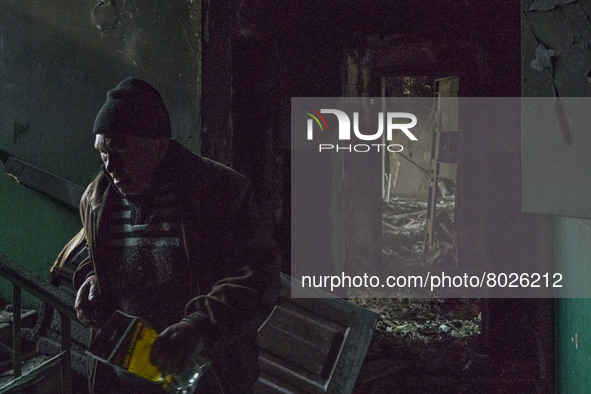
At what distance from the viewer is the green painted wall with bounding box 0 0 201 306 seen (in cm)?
376

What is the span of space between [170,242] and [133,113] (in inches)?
17.9

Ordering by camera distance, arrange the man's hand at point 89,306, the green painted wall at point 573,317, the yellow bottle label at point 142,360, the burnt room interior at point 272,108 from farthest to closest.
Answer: the burnt room interior at point 272,108
the green painted wall at point 573,317
the man's hand at point 89,306
the yellow bottle label at point 142,360

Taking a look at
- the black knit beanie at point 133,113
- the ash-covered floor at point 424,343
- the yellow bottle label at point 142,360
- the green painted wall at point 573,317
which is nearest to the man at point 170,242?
the black knit beanie at point 133,113

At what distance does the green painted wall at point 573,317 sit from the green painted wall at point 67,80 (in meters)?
2.42

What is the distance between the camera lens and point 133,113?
184 centimetres

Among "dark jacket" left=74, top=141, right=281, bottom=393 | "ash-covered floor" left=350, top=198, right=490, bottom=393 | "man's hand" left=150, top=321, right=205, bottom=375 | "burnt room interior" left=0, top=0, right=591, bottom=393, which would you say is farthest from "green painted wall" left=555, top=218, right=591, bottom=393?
"man's hand" left=150, top=321, right=205, bottom=375

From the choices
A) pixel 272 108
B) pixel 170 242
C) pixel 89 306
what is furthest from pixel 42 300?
pixel 272 108

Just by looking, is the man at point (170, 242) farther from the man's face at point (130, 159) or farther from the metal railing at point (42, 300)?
the metal railing at point (42, 300)

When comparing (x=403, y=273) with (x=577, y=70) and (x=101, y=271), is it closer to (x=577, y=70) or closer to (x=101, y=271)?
(x=577, y=70)

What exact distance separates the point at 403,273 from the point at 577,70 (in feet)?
16.6

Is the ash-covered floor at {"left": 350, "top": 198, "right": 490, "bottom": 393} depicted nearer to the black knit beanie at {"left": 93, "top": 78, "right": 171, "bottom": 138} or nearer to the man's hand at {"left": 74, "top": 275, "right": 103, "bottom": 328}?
the man's hand at {"left": 74, "top": 275, "right": 103, "bottom": 328}

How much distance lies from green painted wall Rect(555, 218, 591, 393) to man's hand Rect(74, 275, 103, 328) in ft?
7.91

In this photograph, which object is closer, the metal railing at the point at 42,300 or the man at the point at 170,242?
the man at the point at 170,242

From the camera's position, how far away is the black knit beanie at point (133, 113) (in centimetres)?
183
